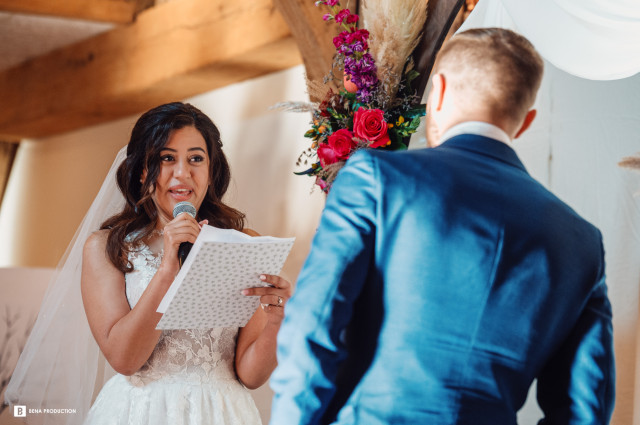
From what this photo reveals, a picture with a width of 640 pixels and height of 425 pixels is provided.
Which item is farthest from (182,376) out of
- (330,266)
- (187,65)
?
(187,65)

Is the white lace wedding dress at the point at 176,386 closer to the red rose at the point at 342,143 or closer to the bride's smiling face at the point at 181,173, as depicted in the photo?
the bride's smiling face at the point at 181,173

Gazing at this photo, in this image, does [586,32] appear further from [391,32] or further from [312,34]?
[312,34]

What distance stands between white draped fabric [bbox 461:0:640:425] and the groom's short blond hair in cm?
104

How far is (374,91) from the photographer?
7.62 ft

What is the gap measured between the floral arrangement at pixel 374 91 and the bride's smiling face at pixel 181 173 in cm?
39

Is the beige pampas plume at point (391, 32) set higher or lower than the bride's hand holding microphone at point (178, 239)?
higher

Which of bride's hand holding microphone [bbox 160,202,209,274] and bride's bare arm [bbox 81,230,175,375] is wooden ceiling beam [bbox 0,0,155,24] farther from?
bride's hand holding microphone [bbox 160,202,209,274]

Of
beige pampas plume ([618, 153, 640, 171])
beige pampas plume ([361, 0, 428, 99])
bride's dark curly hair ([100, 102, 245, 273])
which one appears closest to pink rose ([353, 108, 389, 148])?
beige pampas plume ([361, 0, 428, 99])

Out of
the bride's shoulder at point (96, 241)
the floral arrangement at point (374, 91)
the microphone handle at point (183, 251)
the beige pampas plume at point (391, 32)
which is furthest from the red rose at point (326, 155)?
the bride's shoulder at point (96, 241)

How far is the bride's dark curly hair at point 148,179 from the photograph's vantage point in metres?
2.12

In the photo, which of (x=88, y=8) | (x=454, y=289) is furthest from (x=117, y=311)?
(x=88, y=8)

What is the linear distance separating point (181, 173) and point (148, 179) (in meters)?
0.10

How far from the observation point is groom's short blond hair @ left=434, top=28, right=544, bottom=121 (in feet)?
3.84

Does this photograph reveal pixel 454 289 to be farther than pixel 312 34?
No
